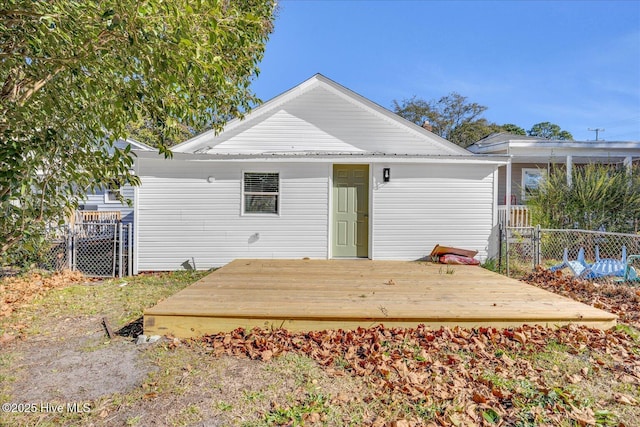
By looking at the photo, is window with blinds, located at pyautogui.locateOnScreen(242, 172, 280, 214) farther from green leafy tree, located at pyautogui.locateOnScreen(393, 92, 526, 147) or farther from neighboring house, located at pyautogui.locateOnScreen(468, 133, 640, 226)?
green leafy tree, located at pyautogui.locateOnScreen(393, 92, 526, 147)

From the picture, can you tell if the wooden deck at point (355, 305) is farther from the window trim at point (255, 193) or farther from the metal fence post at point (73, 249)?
the metal fence post at point (73, 249)

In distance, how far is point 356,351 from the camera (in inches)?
124

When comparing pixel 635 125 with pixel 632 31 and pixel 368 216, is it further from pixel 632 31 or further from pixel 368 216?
pixel 368 216

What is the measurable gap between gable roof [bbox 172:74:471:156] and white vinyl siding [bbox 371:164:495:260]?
2.17 ft

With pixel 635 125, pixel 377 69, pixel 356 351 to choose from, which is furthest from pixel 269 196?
pixel 635 125

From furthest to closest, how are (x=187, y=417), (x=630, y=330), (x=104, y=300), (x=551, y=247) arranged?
(x=551, y=247) → (x=104, y=300) → (x=630, y=330) → (x=187, y=417)

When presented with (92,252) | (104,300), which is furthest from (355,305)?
(92,252)

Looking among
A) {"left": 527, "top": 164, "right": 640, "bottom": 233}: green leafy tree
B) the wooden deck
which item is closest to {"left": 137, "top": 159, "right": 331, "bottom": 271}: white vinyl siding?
the wooden deck

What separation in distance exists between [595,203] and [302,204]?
7.99m

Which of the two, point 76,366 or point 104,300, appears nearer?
point 76,366

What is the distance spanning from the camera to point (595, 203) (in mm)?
8891

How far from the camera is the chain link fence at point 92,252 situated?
7.21 metres

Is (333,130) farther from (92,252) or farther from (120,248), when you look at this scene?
(92,252)

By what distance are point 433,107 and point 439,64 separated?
984 cm
